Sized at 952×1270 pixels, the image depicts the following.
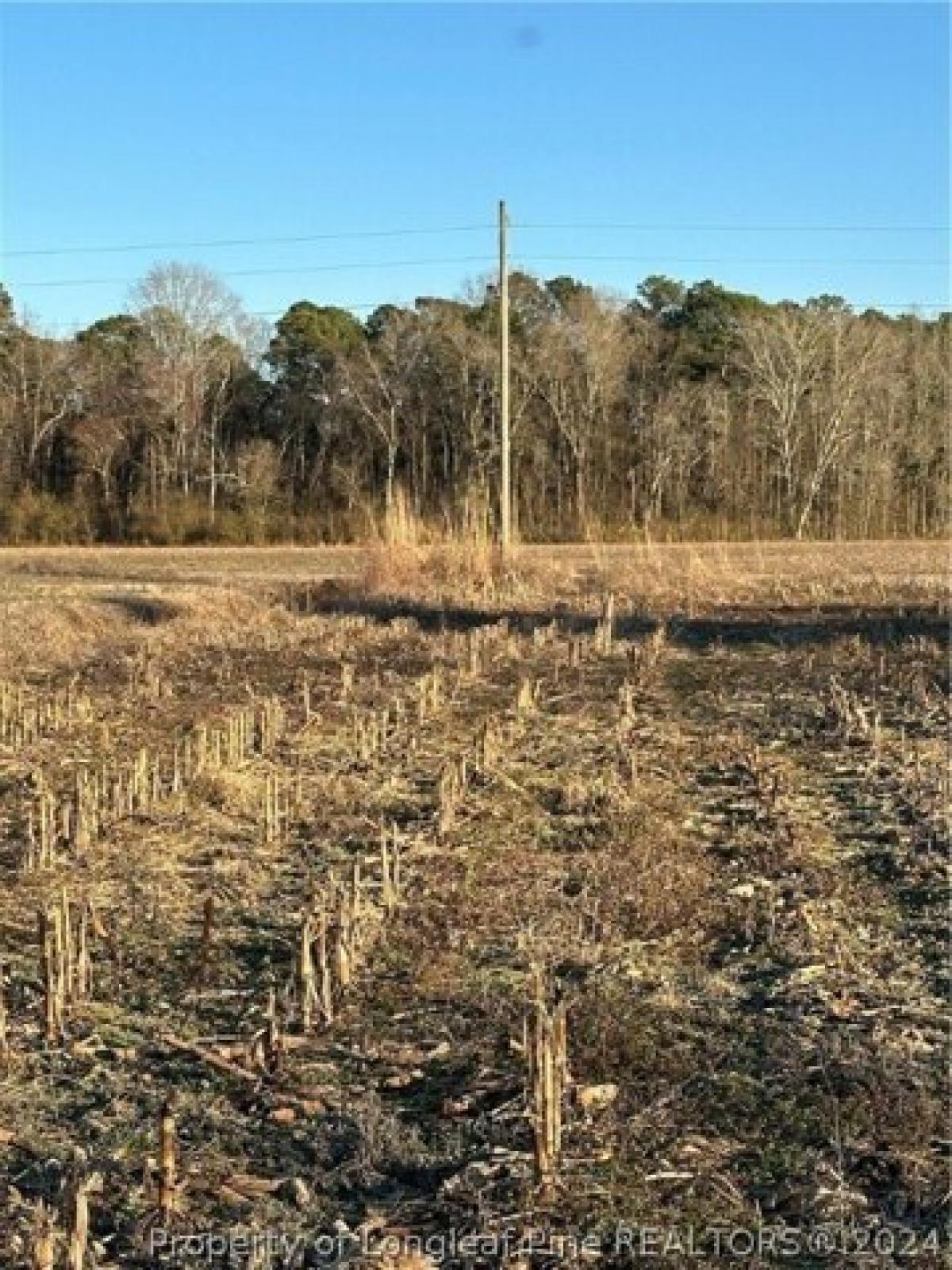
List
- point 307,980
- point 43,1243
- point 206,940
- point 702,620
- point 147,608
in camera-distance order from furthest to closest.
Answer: point 702,620 < point 147,608 < point 206,940 < point 307,980 < point 43,1243

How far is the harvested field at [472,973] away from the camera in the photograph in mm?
3576

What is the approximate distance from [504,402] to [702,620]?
8453mm

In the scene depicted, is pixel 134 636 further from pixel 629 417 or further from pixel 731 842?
pixel 629 417

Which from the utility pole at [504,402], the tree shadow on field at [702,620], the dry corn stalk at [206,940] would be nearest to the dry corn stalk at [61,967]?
the dry corn stalk at [206,940]

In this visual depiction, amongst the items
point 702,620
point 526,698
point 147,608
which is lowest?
point 526,698

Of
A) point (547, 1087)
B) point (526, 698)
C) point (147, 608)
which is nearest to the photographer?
point (547, 1087)

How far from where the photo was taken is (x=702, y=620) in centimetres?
1720

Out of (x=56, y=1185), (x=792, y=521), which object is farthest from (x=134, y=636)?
(x=792, y=521)

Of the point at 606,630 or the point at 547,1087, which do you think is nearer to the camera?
the point at 547,1087

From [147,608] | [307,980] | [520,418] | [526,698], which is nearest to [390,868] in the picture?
[307,980]

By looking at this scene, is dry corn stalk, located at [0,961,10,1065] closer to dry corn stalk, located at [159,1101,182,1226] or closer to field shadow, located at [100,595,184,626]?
dry corn stalk, located at [159,1101,182,1226]

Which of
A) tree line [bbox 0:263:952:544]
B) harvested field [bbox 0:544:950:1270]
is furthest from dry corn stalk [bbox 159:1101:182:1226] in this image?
tree line [bbox 0:263:952:544]

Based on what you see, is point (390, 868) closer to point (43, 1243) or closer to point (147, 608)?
point (43, 1243)

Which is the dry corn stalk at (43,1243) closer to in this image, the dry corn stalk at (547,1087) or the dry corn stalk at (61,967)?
the dry corn stalk at (547,1087)
